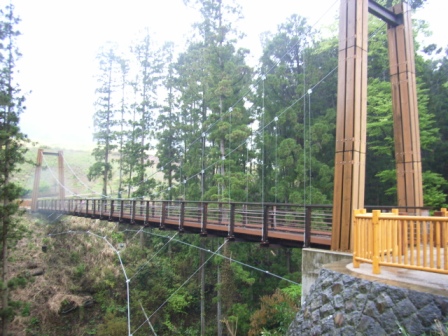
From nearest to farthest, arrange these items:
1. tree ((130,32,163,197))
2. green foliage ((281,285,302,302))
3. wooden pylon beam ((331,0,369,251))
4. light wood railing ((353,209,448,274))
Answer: light wood railing ((353,209,448,274)) → wooden pylon beam ((331,0,369,251)) → green foliage ((281,285,302,302)) → tree ((130,32,163,197))

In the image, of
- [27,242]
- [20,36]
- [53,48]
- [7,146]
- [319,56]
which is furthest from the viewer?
[53,48]

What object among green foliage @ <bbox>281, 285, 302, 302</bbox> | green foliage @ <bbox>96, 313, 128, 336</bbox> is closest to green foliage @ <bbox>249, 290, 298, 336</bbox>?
green foliage @ <bbox>281, 285, 302, 302</bbox>

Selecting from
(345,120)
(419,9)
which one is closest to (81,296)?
(345,120)

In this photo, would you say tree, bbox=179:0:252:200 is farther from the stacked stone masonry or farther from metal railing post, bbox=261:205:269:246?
the stacked stone masonry

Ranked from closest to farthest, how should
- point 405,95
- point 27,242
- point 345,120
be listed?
1. point 345,120
2. point 405,95
3. point 27,242

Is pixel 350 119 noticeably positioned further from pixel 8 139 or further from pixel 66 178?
pixel 66 178

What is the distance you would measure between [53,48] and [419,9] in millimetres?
43346

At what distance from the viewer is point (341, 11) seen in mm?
A: 4988

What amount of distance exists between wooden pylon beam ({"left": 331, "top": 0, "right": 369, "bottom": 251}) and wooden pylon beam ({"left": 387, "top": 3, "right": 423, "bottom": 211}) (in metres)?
1.46

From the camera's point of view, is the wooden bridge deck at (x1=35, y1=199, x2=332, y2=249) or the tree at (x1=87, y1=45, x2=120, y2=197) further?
the tree at (x1=87, y1=45, x2=120, y2=197)

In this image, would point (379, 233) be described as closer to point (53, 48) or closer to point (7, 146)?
point (7, 146)

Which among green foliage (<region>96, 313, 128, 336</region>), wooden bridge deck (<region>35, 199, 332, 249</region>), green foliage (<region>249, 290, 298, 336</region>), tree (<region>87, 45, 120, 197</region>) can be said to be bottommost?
A: green foliage (<region>96, 313, 128, 336</region>)

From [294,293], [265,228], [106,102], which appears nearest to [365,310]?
[265,228]

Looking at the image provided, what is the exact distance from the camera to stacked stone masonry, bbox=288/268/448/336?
8.46ft
